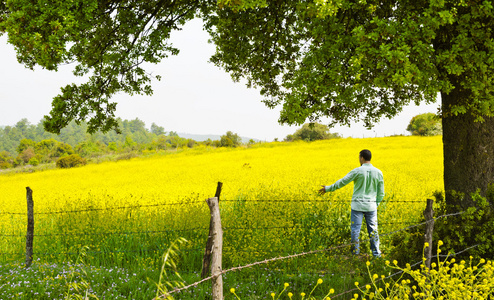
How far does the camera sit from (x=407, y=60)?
5684 millimetres

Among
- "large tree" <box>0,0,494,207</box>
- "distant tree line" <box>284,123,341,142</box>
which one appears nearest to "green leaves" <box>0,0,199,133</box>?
"large tree" <box>0,0,494,207</box>

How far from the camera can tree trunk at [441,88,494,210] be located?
23.3 feet

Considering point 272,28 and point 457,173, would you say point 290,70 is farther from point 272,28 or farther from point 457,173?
point 457,173

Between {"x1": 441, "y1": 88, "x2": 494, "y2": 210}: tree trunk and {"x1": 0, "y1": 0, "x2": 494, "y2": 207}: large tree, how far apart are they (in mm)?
19

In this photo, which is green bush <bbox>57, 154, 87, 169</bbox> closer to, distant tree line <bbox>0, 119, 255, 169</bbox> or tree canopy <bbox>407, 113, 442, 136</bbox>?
distant tree line <bbox>0, 119, 255, 169</bbox>

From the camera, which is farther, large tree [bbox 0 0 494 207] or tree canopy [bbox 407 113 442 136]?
tree canopy [bbox 407 113 442 136]

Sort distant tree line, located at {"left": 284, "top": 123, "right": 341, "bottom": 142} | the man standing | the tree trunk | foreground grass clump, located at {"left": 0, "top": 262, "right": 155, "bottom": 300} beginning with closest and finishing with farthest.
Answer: foreground grass clump, located at {"left": 0, "top": 262, "right": 155, "bottom": 300} → the tree trunk → the man standing → distant tree line, located at {"left": 284, "top": 123, "right": 341, "bottom": 142}

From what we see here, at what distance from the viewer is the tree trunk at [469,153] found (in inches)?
280

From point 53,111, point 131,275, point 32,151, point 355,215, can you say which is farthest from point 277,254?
point 32,151

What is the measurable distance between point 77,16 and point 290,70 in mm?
6223

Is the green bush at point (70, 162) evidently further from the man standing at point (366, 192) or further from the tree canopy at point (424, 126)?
the man standing at point (366, 192)

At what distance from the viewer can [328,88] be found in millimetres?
7102

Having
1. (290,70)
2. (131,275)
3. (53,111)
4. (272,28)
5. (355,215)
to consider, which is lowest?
(131,275)

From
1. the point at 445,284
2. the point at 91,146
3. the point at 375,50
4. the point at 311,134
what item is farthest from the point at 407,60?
the point at 91,146
